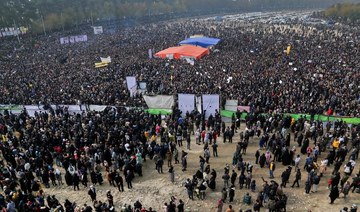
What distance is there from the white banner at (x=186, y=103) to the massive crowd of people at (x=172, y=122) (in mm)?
643

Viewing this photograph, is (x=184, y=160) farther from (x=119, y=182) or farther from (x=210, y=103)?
(x=210, y=103)

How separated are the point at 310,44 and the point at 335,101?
20.4 meters

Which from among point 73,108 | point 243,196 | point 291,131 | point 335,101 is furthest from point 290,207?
point 73,108

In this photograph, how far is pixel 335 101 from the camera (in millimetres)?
20078

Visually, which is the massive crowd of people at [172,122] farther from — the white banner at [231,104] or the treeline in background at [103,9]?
the treeline in background at [103,9]

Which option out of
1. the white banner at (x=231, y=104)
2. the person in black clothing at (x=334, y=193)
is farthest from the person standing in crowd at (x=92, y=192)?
the white banner at (x=231, y=104)

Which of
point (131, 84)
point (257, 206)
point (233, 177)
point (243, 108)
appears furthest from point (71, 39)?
point (257, 206)

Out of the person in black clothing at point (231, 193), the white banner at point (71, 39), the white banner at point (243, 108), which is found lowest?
the person in black clothing at point (231, 193)

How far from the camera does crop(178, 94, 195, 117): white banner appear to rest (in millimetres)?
20328

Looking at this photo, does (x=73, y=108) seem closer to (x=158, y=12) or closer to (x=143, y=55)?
(x=143, y=55)

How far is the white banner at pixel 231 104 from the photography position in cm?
2111

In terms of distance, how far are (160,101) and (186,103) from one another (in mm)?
2594

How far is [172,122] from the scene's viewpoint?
1862cm

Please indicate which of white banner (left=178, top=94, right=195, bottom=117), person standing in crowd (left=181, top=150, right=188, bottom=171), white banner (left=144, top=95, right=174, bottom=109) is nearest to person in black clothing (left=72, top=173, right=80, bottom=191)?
person standing in crowd (left=181, top=150, right=188, bottom=171)
